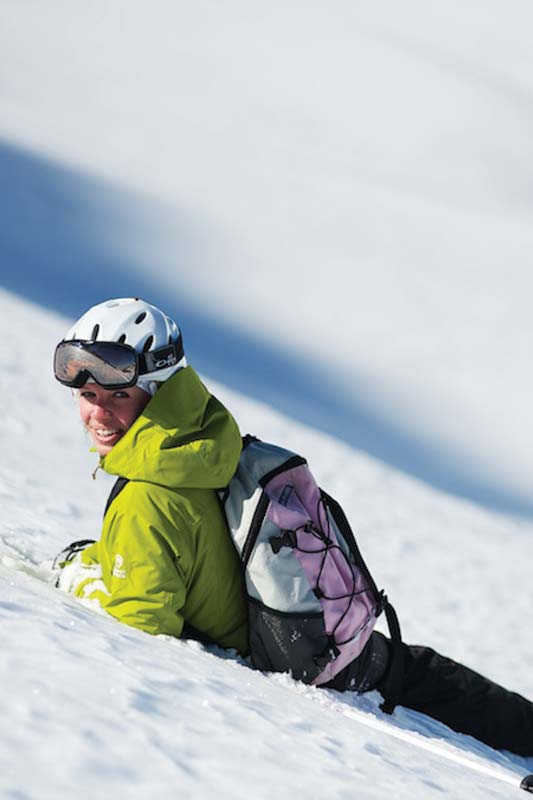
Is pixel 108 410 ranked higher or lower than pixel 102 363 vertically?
lower

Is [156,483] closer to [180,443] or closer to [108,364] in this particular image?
[180,443]

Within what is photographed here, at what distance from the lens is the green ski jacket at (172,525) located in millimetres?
3674

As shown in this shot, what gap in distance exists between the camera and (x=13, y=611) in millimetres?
3168

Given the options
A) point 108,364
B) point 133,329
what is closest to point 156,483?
point 108,364

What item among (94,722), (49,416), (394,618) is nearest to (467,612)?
(49,416)

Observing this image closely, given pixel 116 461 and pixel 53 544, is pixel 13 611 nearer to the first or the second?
pixel 116 461

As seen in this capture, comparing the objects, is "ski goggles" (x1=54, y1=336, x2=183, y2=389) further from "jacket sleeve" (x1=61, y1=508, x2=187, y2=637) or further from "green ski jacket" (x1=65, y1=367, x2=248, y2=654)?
"jacket sleeve" (x1=61, y1=508, x2=187, y2=637)

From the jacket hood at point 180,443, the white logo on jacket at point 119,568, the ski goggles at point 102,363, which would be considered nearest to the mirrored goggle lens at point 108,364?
the ski goggles at point 102,363

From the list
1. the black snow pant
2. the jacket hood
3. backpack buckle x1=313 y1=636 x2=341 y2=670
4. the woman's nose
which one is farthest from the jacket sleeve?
the black snow pant

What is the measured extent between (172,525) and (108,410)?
0.49 meters

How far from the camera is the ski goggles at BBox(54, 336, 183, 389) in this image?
3898mm

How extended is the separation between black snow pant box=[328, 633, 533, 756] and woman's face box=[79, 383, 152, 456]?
4.95 ft

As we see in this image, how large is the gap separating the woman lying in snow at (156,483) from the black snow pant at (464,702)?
396 mm

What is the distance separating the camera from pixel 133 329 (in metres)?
3.99
